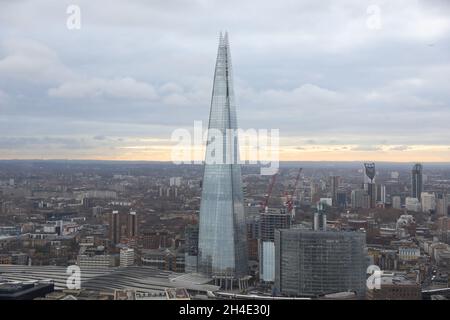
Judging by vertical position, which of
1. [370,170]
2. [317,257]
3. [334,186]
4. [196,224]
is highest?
[370,170]

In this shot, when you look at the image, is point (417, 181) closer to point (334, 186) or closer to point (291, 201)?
point (334, 186)

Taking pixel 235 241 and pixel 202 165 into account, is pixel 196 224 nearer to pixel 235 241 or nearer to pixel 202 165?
pixel 235 241

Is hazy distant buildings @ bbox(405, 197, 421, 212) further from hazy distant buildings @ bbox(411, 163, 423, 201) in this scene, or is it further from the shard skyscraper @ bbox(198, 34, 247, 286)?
the shard skyscraper @ bbox(198, 34, 247, 286)

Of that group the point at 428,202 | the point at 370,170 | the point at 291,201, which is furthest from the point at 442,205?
the point at 291,201

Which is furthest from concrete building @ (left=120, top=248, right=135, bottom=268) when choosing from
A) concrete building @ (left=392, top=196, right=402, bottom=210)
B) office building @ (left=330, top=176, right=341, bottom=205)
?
concrete building @ (left=392, top=196, right=402, bottom=210)

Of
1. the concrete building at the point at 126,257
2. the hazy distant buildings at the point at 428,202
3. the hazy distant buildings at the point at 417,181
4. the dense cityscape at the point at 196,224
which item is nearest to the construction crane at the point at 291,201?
the dense cityscape at the point at 196,224
